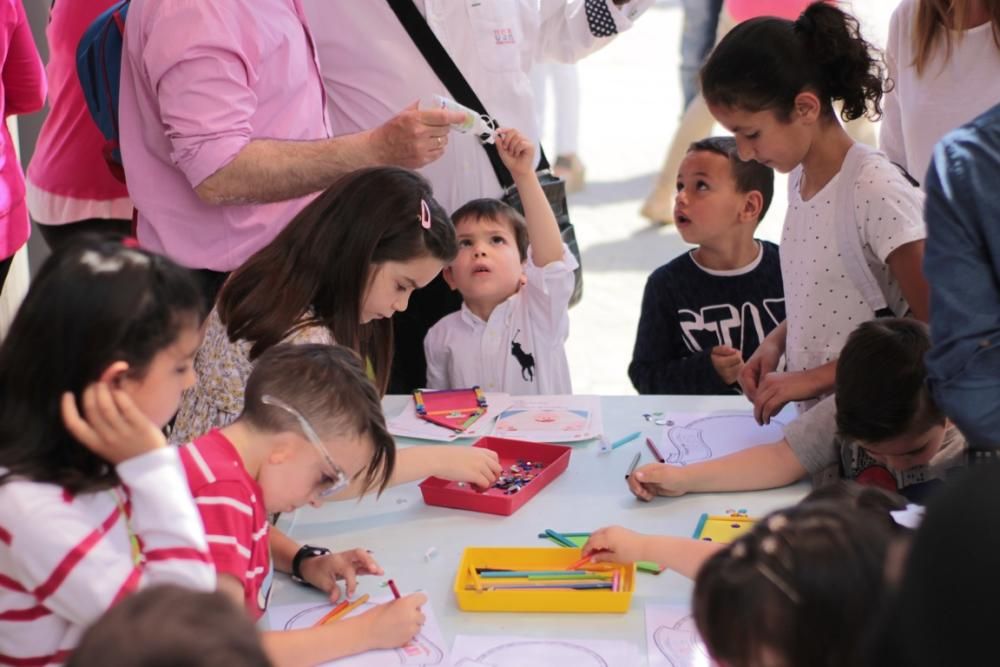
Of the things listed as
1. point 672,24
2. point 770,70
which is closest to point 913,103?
point 770,70

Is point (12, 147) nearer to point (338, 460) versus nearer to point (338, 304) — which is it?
point (338, 304)

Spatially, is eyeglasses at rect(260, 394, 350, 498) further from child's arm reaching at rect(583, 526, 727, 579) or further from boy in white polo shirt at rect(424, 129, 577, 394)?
boy in white polo shirt at rect(424, 129, 577, 394)

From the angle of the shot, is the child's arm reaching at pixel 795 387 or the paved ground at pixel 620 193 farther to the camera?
the paved ground at pixel 620 193

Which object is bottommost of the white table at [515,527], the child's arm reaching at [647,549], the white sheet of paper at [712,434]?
the white sheet of paper at [712,434]

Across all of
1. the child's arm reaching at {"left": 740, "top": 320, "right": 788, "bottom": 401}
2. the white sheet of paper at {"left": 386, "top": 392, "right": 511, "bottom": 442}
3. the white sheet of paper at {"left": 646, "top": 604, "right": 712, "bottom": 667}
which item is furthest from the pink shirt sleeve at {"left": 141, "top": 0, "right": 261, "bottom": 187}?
the white sheet of paper at {"left": 646, "top": 604, "right": 712, "bottom": 667}

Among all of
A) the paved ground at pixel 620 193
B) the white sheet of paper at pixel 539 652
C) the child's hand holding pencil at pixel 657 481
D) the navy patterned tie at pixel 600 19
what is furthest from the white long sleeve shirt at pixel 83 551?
the paved ground at pixel 620 193

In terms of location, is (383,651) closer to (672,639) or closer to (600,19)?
(672,639)

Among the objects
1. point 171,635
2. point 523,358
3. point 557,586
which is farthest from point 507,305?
point 171,635

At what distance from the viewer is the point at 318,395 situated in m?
1.59

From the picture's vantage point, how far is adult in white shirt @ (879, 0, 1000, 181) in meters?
2.37

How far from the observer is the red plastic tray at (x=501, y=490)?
191cm

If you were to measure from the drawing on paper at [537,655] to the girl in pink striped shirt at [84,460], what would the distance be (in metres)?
0.39

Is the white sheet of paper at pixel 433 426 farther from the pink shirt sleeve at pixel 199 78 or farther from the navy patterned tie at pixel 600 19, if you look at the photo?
the navy patterned tie at pixel 600 19

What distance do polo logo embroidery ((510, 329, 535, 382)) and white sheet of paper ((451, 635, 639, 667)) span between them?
1.09 m
